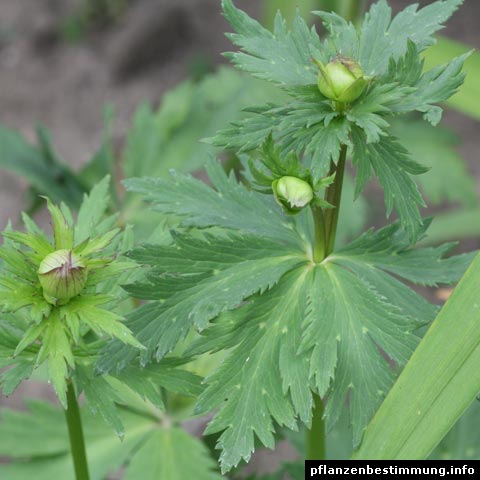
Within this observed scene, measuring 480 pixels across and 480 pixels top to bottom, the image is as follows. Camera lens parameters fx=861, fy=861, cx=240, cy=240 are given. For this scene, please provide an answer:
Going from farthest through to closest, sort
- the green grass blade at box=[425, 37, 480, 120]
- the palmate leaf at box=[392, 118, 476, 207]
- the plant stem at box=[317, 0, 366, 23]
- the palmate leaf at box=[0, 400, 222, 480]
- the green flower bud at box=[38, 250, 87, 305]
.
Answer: the palmate leaf at box=[392, 118, 476, 207]
the plant stem at box=[317, 0, 366, 23]
the green grass blade at box=[425, 37, 480, 120]
the palmate leaf at box=[0, 400, 222, 480]
the green flower bud at box=[38, 250, 87, 305]

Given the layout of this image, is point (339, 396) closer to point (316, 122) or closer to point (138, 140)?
point (316, 122)

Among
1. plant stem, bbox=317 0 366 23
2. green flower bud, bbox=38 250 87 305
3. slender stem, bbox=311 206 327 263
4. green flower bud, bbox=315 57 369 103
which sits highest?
plant stem, bbox=317 0 366 23

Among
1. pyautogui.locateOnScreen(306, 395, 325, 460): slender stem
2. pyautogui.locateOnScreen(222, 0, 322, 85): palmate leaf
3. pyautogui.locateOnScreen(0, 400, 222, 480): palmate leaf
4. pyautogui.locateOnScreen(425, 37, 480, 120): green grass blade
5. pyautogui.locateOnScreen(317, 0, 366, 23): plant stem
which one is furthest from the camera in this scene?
pyautogui.locateOnScreen(317, 0, 366, 23): plant stem

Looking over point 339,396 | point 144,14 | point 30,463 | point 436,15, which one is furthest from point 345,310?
point 144,14

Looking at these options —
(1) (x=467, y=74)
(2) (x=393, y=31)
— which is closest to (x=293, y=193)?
(2) (x=393, y=31)

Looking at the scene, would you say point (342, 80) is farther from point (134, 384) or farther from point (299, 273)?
point (134, 384)

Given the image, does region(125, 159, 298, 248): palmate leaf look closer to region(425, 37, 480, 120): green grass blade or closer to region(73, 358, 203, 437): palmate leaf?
region(73, 358, 203, 437): palmate leaf

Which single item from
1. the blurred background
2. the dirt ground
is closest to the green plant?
the blurred background
